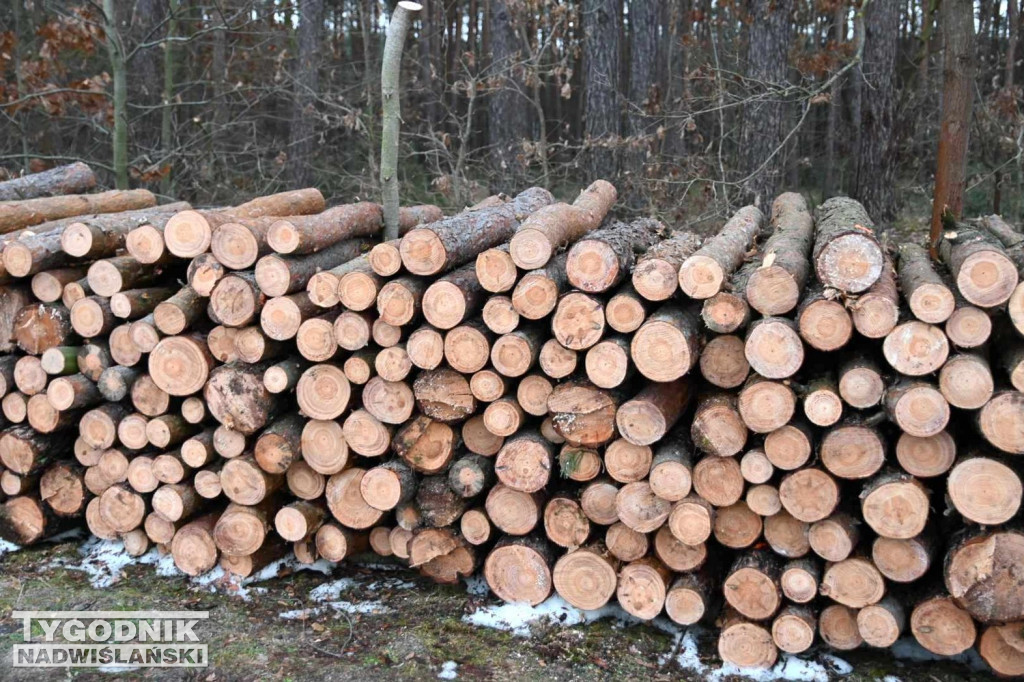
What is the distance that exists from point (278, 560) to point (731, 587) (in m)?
2.60

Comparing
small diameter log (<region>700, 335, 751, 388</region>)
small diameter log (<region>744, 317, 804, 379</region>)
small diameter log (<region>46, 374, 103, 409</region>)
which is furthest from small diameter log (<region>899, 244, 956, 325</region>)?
small diameter log (<region>46, 374, 103, 409</region>)

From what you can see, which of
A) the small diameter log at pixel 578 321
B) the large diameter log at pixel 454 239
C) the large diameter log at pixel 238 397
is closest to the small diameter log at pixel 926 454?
the small diameter log at pixel 578 321

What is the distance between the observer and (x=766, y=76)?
31.5ft

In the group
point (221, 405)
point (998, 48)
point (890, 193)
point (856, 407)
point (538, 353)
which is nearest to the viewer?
point (856, 407)

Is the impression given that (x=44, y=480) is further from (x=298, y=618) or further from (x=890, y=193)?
(x=890, y=193)

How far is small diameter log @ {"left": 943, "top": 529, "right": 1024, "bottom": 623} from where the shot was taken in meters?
3.31

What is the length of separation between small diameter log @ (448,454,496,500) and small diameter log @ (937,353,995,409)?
86.4 inches

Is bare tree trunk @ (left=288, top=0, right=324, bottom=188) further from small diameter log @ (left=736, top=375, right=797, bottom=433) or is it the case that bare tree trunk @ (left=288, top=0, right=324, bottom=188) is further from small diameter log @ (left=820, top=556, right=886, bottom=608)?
small diameter log @ (left=820, top=556, right=886, bottom=608)

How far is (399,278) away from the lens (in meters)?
4.21

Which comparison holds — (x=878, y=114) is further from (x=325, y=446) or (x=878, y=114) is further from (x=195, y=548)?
(x=195, y=548)

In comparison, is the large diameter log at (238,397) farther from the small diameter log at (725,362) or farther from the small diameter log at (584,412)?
the small diameter log at (725,362)

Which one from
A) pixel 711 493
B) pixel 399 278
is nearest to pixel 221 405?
pixel 399 278

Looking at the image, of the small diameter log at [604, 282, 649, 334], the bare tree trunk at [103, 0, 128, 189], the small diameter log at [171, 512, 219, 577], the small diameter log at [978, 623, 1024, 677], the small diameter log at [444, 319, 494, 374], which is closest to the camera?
the small diameter log at [978, 623, 1024, 677]

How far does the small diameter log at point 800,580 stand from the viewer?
3.71 metres
